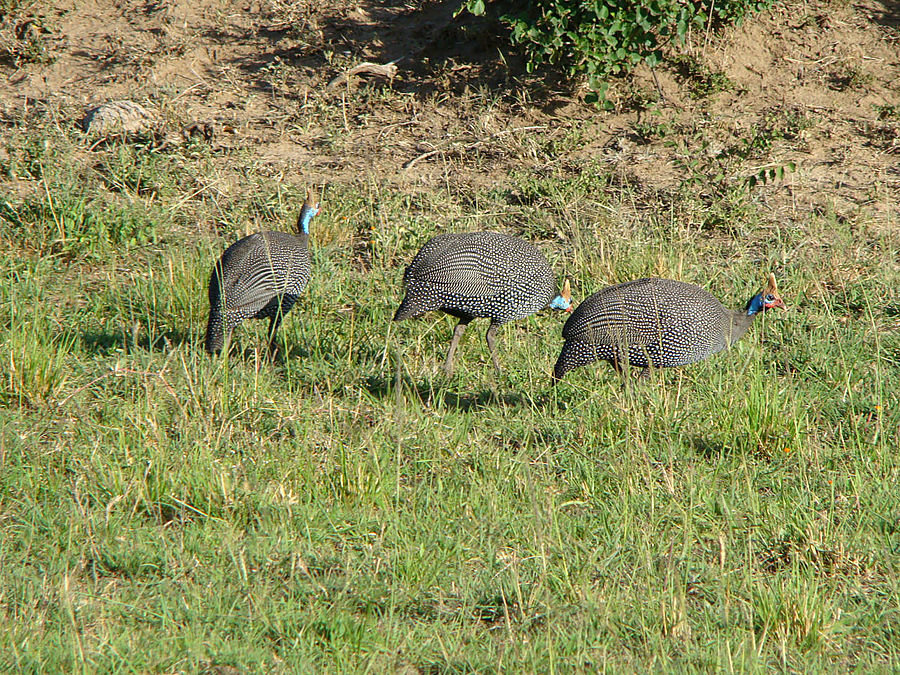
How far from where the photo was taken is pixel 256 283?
4938 millimetres

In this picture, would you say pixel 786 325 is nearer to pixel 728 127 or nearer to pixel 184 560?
pixel 728 127

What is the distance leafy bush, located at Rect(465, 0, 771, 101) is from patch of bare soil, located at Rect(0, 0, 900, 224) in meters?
0.41

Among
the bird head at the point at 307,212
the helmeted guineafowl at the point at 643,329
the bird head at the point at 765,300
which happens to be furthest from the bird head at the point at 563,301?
the bird head at the point at 307,212

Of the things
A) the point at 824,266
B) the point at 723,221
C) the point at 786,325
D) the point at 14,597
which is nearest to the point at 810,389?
the point at 786,325

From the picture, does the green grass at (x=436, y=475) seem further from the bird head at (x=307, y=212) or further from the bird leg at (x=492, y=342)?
the bird head at (x=307, y=212)

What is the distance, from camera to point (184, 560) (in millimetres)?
3309

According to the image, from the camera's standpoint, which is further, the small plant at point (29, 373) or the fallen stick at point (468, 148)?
the fallen stick at point (468, 148)

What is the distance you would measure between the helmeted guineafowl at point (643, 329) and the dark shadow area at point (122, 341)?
206 cm

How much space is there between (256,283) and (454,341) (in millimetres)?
1064

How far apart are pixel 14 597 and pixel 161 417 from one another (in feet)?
4.16

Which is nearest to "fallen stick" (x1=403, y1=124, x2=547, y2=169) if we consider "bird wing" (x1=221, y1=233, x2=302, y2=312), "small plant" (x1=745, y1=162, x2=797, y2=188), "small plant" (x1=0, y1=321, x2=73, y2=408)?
"small plant" (x1=745, y1=162, x2=797, y2=188)

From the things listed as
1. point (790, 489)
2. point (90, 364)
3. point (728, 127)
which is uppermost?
point (728, 127)

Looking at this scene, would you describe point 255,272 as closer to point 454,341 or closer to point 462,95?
point 454,341

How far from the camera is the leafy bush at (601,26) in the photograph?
6559mm
